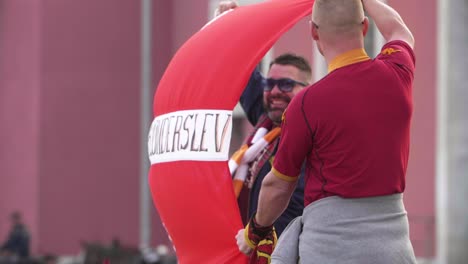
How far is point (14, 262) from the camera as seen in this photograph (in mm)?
25422

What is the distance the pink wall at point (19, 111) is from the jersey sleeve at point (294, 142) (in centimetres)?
2312

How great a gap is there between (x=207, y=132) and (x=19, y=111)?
23.5m

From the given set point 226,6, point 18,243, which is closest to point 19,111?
point 18,243

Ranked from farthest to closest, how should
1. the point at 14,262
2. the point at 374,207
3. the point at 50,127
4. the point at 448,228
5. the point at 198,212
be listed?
the point at 50,127
the point at 14,262
the point at 448,228
the point at 198,212
the point at 374,207

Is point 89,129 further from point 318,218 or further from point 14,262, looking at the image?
point 318,218

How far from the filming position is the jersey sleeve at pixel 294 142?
17.1ft

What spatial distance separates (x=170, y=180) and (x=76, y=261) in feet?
68.6

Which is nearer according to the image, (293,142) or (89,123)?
(293,142)

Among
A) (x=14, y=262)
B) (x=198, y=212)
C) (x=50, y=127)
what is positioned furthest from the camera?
(x=50, y=127)

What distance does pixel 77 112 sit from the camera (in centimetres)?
2881

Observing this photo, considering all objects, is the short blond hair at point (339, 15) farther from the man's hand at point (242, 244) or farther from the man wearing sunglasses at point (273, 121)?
the man wearing sunglasses at point (273, 121)

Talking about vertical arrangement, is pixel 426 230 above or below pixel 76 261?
above

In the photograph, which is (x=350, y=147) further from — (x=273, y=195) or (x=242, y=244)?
(x=242, y=244)

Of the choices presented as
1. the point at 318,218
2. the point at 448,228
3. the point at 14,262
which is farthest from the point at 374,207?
the point at 14,262
